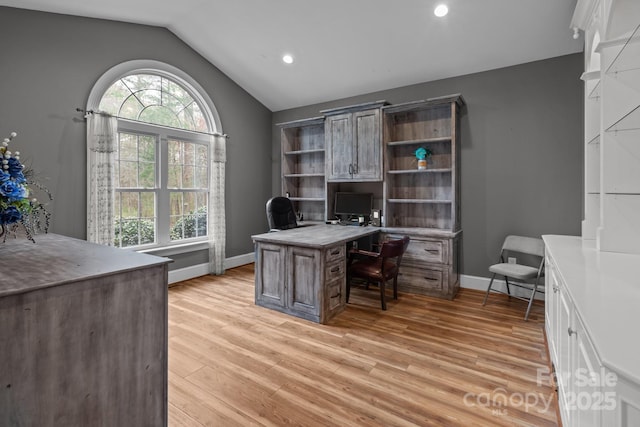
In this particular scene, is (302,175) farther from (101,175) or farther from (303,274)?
(101,175)

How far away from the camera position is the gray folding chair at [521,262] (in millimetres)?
3396

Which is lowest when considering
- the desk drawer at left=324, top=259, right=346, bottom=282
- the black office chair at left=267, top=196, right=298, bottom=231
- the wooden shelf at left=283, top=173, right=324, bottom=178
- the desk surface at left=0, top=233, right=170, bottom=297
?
the desk drawer at left=324, top=259, right=346, bottom=282

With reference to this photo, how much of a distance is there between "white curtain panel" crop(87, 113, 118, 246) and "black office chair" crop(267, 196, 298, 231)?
1.89 meters

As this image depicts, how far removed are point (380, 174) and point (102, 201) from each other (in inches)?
136

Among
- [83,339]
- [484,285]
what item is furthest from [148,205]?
[484,285]

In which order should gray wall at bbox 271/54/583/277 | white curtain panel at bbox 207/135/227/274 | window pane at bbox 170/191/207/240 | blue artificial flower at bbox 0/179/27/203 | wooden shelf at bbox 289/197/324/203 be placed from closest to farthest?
blue artificial flower at bbox 0/179/27/203, gray wall at bbox 271/54/583/277, window pane at bbox 170/191/207/240, white curtain panel at bbox 207/135/227/274, wooden shelf at bbox 289/197/324/203

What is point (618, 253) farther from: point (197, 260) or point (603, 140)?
point (197, 260)

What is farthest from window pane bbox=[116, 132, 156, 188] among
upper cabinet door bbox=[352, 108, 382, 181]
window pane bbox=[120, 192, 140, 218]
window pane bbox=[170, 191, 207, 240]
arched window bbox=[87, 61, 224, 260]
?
upper cabinet door bbox=[352, 108, 382, 181]

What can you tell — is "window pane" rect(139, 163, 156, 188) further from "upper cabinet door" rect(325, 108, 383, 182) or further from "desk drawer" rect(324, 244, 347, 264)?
"desk drawer" rect(324, 244, 347, 264)

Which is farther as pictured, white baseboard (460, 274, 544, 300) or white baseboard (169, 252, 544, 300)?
white baseboard (169, 252, 544, 300)

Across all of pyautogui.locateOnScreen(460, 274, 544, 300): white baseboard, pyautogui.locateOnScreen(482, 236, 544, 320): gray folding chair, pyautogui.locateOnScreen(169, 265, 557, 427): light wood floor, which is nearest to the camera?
pyautogui.locateOnScreen(169, 265, 557, 427): light wood floor

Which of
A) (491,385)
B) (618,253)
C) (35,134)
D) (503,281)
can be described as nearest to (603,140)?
(618,253)

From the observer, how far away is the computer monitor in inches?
186

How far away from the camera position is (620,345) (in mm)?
835
